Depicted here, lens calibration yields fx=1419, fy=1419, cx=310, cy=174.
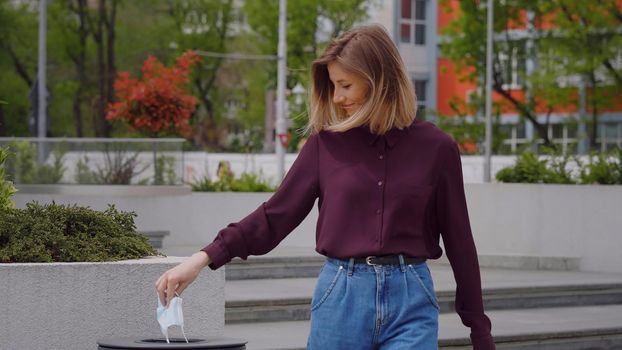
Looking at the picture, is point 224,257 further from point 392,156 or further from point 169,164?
point 169,164

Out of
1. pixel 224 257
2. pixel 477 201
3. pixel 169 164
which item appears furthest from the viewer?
pixel 169 164

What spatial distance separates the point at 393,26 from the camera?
7094 cm

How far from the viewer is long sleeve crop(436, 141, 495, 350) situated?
14.4 ft

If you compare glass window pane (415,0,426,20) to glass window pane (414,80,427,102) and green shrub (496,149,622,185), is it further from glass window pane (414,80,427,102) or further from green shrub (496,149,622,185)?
green shrub (496,149,622,185)

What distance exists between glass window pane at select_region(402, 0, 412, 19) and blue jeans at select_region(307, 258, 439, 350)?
67.2 meters

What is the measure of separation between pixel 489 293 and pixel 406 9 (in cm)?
5870

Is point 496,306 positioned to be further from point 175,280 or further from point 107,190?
point 175,280

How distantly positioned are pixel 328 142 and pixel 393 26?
67037mm

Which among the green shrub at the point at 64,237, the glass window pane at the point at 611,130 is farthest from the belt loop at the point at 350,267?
the glass window pane at the point at 611,130

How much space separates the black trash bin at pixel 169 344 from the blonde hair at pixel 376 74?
79 centimetres

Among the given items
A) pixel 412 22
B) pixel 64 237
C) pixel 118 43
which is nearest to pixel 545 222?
pixel 64 237

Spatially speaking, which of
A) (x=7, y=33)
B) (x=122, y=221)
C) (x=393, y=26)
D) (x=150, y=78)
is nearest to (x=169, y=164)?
(x=150, y=78)

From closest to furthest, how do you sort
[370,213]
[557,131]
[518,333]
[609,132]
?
[370,213], [518,333], [609,132], [557,131]

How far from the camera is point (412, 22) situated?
71562mm
